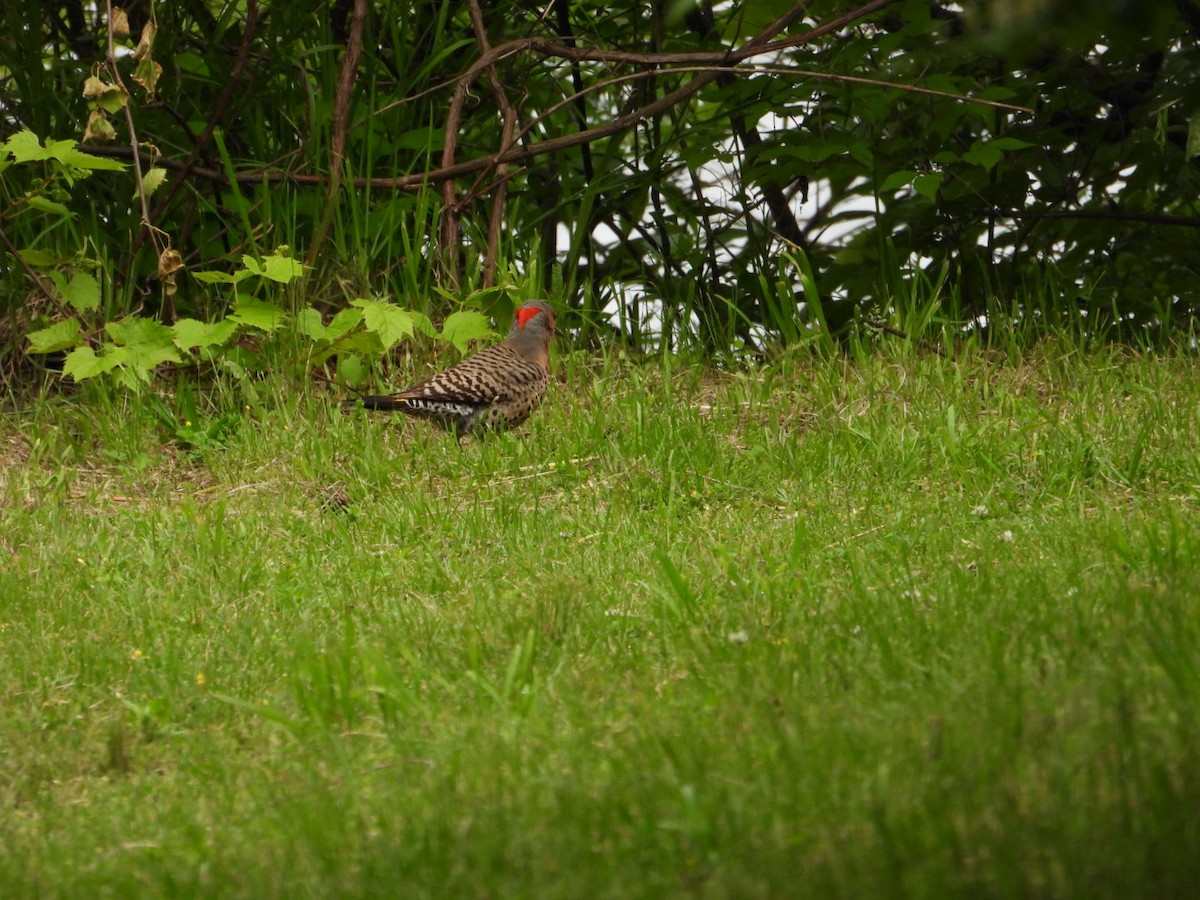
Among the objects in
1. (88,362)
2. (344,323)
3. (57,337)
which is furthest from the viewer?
(344,323)

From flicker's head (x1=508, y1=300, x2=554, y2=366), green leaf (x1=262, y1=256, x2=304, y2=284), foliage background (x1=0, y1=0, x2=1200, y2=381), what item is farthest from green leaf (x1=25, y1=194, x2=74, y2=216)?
flicker's head (x1=508, y1=300, x2=554, y2=366)

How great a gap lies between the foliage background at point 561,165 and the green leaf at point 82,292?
0.17ft

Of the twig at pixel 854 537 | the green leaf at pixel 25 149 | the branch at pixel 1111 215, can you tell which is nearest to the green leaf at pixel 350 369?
the green leaf at pixel 25 149

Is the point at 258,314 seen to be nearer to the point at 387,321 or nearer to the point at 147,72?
the point at 387,321

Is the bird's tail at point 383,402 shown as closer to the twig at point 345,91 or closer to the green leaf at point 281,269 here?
the green leaf at point 281,269

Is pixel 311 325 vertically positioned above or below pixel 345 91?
below

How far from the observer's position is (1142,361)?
24.6 ft

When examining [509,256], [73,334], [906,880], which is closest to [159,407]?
[73,334]

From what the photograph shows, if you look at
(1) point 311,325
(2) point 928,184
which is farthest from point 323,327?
(2) point 928,184

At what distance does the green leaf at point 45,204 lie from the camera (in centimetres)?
755

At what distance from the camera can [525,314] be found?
25.5 feet

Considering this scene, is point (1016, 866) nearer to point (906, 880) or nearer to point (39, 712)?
point (906, 880)

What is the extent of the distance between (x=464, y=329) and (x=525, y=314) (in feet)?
1.33

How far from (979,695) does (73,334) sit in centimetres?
559
